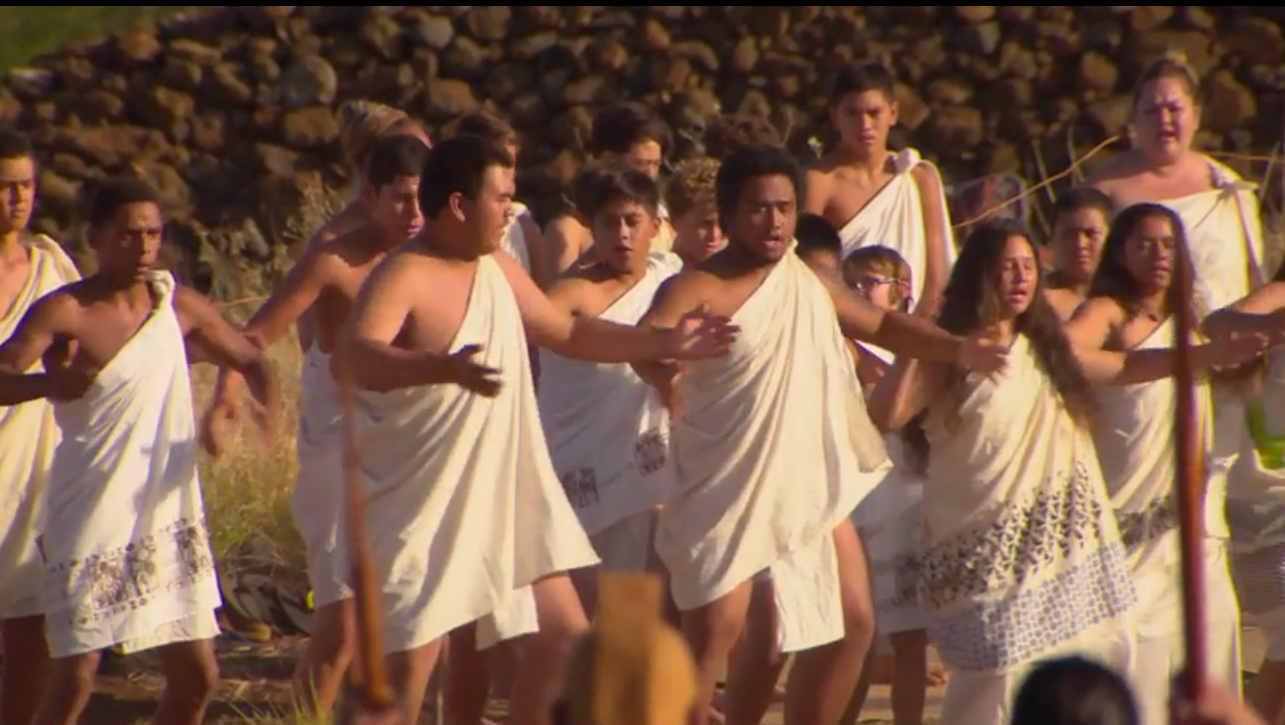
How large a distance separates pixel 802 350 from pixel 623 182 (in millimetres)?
1041

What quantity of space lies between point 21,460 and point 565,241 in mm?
1869

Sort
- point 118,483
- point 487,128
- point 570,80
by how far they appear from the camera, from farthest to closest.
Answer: point 570,80 → point 487,128 → point 118,483

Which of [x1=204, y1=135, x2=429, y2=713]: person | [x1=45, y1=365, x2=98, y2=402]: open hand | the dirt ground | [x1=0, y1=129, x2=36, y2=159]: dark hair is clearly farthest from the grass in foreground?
[x1=45, y1=365, x2=98, y2=402]: open hand

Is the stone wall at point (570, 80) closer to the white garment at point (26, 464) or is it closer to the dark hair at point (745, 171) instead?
the white garment at point (26, 464)

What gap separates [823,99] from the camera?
1357 centimetres

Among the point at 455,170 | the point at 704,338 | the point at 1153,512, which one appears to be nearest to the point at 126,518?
the point at 455,170

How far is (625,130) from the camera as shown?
25.8 ft

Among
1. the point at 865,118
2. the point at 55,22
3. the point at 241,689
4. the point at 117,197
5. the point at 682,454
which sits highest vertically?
the point at 55,22

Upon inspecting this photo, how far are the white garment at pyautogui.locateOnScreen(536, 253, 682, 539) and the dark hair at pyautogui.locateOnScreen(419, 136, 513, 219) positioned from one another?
61.2 inches

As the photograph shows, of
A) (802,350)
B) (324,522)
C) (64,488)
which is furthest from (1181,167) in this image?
(64,488)

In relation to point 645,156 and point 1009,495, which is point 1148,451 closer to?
point 1009,495

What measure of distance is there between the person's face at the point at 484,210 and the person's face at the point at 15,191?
1.49m

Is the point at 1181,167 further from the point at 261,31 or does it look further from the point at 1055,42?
the point at 261,31

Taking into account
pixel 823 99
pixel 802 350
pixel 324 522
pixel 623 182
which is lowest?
pixel 324 522
